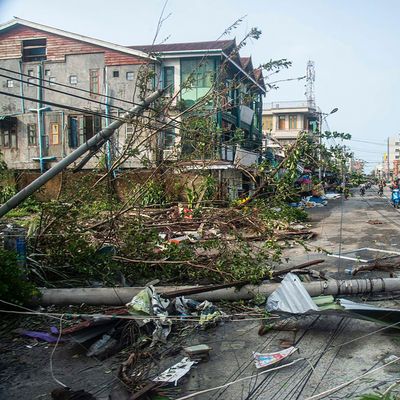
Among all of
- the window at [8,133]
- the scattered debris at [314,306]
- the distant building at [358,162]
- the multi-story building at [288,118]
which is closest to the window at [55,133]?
the window at [8,133]

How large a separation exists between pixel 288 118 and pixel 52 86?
36684 millimetres

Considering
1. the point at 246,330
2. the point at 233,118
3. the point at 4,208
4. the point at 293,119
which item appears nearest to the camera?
the point at 246,330

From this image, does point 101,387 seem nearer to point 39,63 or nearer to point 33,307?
point 33,307

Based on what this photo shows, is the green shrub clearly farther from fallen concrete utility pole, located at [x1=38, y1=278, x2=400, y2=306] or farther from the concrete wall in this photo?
the concrete wall

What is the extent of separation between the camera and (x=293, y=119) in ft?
179

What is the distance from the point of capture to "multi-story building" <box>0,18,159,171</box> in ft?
75.3

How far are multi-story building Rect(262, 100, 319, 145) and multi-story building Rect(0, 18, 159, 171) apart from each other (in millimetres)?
33308

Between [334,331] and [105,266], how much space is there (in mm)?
4002

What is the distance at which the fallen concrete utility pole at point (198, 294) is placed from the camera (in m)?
6.65

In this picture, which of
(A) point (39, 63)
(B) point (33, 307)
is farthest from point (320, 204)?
(B) point (33, 307)

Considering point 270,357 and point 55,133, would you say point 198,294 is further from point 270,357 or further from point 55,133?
point 55,133

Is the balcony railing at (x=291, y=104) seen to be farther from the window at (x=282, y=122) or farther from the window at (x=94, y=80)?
the window at (x=94, y=80)

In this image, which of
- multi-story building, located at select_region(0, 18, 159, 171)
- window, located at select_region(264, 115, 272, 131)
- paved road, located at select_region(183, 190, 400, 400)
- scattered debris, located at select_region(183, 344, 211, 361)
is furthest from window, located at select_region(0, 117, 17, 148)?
window, located at select_region(264, 115, 272, 131)

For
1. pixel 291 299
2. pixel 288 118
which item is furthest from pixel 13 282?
pixel 288 118
